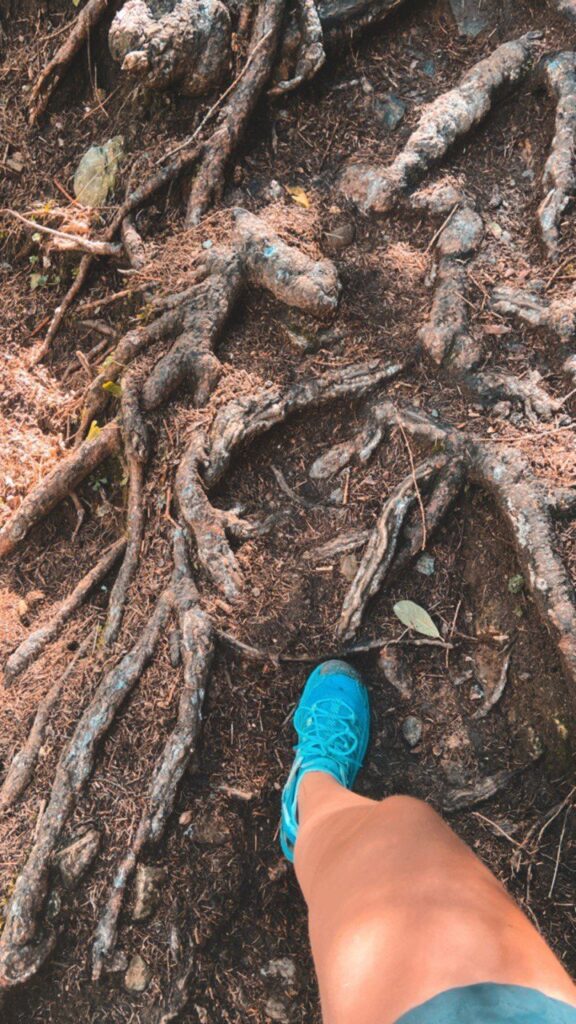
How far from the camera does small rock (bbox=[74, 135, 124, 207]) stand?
15.6 feet

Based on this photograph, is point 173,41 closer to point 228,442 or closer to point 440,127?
point 440,127

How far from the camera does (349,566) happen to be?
12.0 feet

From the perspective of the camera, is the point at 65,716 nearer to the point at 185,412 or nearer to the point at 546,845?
the point at 185,412

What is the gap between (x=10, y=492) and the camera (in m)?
4.43

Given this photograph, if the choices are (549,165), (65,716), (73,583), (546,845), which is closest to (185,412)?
(73,583)

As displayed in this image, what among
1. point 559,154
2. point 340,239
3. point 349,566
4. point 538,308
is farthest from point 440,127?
point 349,566

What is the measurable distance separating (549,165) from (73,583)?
11.9ft

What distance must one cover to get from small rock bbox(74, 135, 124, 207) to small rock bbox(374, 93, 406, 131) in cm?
170

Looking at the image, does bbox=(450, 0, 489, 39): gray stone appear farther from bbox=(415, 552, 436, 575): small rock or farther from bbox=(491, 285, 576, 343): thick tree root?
bbox=(415, 552, 436, 575): small rock

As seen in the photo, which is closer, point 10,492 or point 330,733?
point 330,733

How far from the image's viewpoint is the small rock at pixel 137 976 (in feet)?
10.3

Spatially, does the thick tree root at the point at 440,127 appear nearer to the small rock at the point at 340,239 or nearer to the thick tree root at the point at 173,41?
the small rock at the point at 340,239

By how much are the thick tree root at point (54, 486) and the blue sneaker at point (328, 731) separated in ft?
5.85

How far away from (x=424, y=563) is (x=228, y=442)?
3.94 ft
